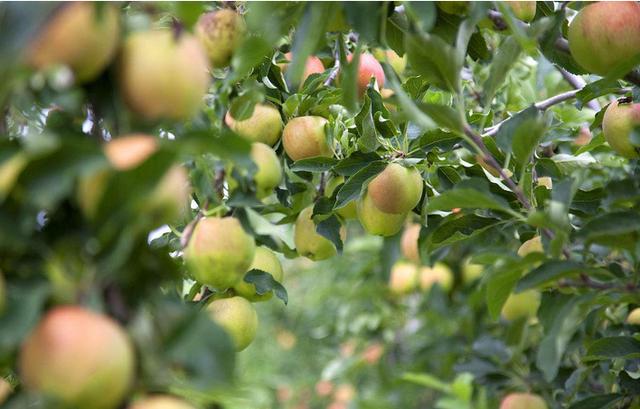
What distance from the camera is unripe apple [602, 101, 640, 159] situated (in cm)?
106

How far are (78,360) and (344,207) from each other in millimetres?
760

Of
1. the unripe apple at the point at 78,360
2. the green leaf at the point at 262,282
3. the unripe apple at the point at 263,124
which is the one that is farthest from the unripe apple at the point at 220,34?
the unripe apple at the point at 78,360

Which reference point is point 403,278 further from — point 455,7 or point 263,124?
point 455,7

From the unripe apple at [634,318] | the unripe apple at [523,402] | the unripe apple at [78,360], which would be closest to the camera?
the unripe apple at [78,360]

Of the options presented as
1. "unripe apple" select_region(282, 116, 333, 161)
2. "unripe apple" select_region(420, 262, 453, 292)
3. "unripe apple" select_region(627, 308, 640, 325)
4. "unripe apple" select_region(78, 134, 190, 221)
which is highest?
"unripe apple" select_region(78, 134, 190, 221)

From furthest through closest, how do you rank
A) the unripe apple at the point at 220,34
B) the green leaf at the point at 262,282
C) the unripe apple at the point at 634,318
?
1. the unripe apple at the point at 634,318
2. the green leaf at the point at 262,282
3. the unripe apple at the point at 220,34

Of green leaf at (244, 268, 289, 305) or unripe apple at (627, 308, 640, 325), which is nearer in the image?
green leaf at (244, 268, 289, 305)

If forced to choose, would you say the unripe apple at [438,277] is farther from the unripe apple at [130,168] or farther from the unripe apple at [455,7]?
the unripe apple at [130,168]

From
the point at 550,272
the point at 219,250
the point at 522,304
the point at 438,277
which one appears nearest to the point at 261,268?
the point at 219,250

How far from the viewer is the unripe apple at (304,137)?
113 cm

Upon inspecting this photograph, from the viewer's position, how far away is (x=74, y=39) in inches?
21.8

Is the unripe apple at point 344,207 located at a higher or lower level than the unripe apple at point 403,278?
higher

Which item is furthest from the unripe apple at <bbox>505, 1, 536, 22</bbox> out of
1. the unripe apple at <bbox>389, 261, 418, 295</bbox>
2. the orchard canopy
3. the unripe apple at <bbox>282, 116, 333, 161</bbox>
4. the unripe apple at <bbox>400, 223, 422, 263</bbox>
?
the unripe apple at <bbox>389, 261, 418, 295</bbox>

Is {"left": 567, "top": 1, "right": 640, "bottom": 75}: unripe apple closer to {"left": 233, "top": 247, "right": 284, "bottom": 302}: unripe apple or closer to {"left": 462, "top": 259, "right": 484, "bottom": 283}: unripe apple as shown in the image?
{"left": 233, "top": 247, "right": 284, "bottom": 302}: unripe apple
